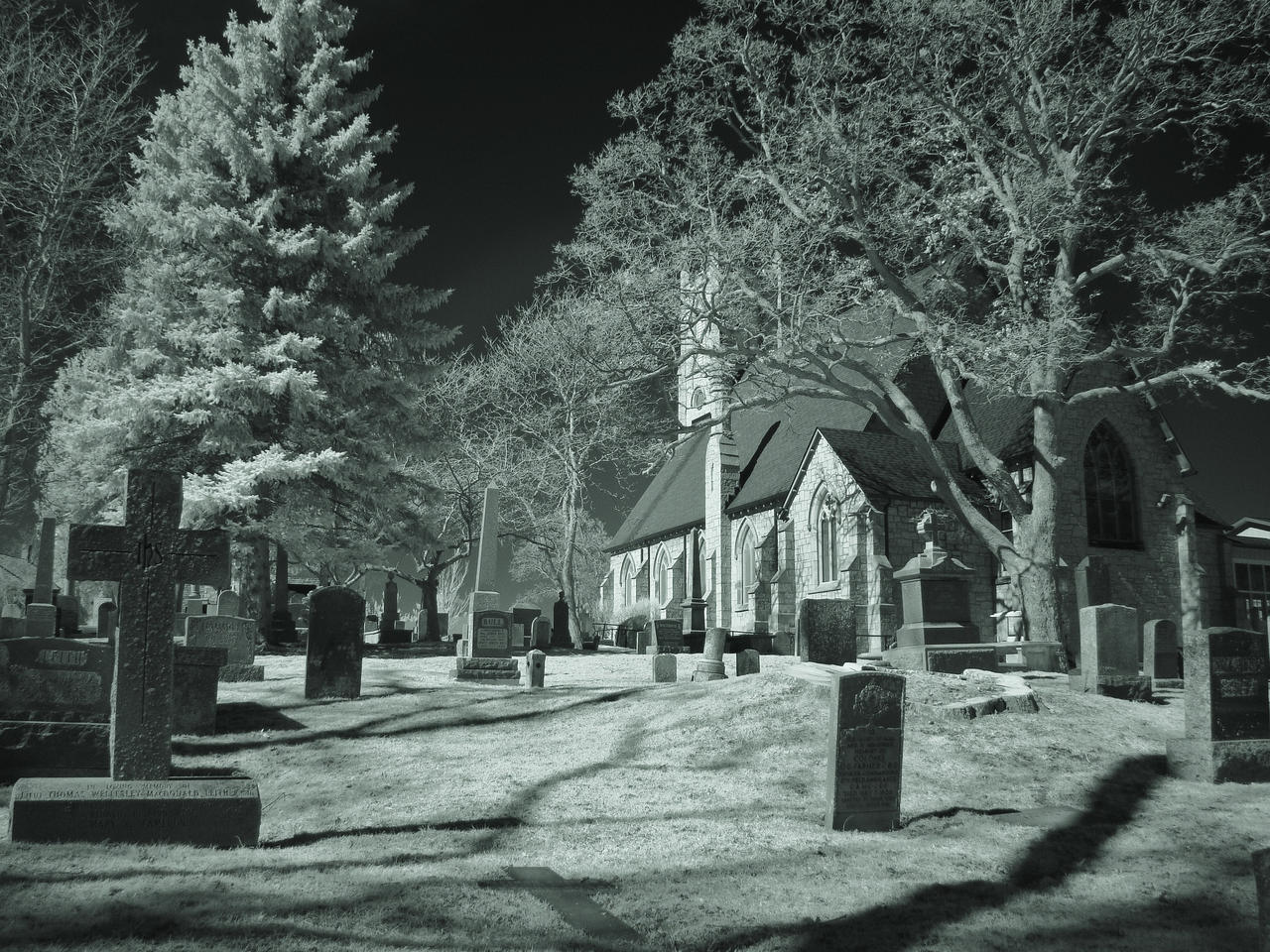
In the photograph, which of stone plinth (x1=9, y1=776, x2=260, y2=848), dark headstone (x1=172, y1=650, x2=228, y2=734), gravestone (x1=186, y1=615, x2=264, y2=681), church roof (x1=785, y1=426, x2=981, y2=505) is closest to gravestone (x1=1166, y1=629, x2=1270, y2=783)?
stone plinth (x1=9, y1=776, x2=260, y2=848)

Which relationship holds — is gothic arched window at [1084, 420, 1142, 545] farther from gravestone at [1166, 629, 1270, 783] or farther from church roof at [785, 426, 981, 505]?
gravestone at [1166, 629, 1270, 783]

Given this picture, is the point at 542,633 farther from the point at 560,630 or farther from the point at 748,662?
the point at 748,662

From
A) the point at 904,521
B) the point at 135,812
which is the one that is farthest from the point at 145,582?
the point at 904,521

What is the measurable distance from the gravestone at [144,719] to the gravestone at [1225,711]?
25.7ft

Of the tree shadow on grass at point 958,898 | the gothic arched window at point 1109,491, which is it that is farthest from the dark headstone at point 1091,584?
the tree shadow on grass at point 958,898

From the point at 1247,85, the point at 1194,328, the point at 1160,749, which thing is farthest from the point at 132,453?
the point at 1247,85

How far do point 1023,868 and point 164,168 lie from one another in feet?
72.9

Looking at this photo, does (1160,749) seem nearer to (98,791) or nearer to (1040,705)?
(1040,705)

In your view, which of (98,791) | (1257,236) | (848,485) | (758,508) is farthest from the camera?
(758,508)

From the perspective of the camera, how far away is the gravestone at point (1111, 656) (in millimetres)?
12586

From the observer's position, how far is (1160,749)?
9.63 m

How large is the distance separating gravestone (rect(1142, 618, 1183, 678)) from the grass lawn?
3790mm

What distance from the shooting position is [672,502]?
40.0m

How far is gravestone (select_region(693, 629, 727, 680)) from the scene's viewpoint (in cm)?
1519
